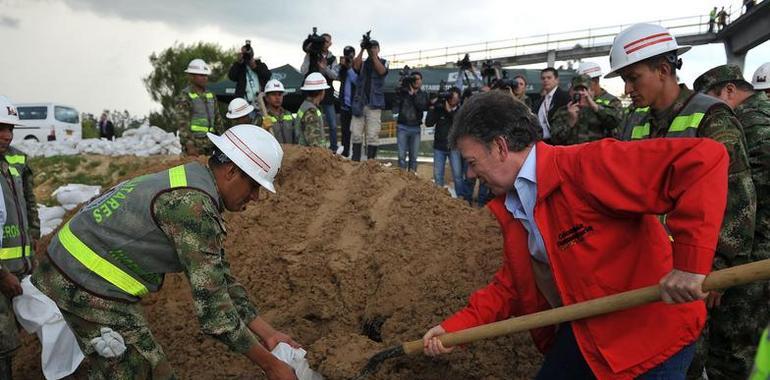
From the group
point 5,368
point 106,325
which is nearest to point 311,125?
point 5,368

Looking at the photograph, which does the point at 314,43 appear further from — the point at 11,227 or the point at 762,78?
the point at 762,78

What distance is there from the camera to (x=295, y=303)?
4.25 metres

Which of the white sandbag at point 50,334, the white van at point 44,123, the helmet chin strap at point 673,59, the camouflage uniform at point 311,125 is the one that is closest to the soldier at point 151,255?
the white sandbag at point 50,334

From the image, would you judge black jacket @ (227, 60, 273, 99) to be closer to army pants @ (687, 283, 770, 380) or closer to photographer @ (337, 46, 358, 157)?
photographer @ (337, 46, 358, 157)

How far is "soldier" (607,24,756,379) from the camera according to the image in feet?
7.78

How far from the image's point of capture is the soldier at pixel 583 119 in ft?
18.7

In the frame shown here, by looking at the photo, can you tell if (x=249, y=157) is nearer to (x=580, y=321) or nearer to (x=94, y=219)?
(x=94, y=219)

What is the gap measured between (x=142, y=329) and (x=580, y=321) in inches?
73.1

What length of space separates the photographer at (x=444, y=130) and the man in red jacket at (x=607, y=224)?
19.7 ft

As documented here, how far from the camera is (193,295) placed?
219 cm

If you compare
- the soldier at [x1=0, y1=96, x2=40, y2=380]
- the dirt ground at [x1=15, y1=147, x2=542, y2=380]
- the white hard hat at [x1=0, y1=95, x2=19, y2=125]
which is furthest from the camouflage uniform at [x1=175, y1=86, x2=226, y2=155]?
the white hard hat at [x1=0, y1=95, x2=19, y2=125]

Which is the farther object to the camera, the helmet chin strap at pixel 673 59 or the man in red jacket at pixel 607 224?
the helmet chin strap at pixel 673 59

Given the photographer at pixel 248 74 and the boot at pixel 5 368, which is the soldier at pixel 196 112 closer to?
the photographer at pixel 248 74

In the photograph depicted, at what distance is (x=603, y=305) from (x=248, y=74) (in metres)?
7.68
